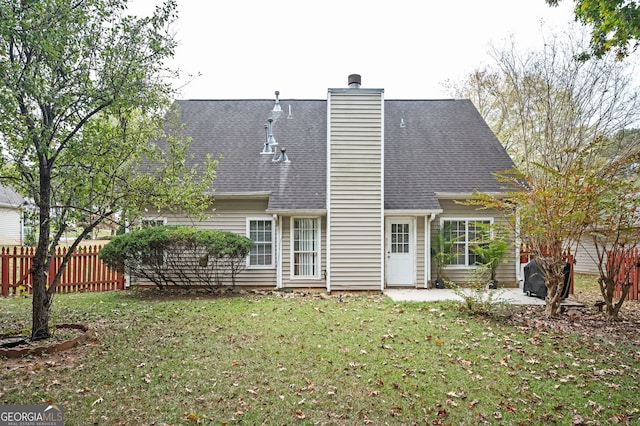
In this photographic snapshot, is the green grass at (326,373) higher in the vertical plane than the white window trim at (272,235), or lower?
lower

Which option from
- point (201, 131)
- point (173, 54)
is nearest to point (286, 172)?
point (201, 131)

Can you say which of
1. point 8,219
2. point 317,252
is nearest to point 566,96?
point 317,252

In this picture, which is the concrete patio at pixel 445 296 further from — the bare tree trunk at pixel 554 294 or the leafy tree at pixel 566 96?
the leafy tree at pixel 566 96

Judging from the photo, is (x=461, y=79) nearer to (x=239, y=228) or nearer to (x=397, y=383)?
(x=239, y=228)

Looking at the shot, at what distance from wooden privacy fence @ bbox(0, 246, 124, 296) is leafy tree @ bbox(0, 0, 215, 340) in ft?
17.7

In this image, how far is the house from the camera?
1147cm

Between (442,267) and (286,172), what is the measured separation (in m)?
5.85

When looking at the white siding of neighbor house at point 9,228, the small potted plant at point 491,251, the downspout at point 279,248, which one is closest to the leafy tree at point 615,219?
the small potted plant at point 491,251

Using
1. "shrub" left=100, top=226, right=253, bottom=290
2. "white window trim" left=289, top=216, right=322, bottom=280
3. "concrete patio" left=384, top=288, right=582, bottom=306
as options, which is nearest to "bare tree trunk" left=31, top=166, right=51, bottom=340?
"shrub" left=100, top=226, right=253, bottom=290

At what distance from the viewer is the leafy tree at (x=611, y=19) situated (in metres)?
6.35

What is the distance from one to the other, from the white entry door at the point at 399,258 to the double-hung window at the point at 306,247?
2189 millimetres

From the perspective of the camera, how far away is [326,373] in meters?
5.11

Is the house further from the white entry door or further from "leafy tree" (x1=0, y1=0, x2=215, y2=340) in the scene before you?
"leafy tree" (x1=0, y1=0, x2=215, y2=340)

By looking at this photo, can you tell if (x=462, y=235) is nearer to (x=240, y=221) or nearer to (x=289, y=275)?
(x=289, y=275)
